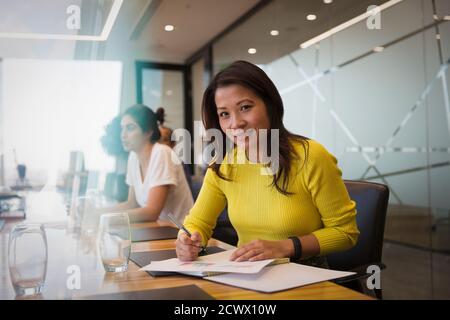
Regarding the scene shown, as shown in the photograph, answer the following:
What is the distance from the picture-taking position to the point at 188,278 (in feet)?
3.15

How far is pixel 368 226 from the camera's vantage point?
1467mm

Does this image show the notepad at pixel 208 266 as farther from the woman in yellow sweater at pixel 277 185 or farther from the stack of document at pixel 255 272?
the woman in yellow sweater at pixel 277 185

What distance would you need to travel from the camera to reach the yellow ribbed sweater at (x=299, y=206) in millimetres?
1283

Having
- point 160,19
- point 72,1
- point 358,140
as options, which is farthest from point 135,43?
point 358,140

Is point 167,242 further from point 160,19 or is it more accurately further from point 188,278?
point 160,19

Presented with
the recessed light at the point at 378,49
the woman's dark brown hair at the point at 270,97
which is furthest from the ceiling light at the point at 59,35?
the woman's dark brown hair at the point at 270,97

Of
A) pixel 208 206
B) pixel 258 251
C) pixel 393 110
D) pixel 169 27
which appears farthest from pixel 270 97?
pixel 169 27

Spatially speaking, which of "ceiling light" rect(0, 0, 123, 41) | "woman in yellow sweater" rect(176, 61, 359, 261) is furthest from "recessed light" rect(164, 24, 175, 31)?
"woman in yellow sweater" rect(176, 61, 359, 261)

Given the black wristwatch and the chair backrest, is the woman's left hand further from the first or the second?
the chair backrest

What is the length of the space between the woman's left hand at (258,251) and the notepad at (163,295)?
196 millimetres

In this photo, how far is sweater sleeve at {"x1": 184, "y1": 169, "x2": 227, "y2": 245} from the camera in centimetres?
145

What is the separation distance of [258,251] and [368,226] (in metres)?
0.57

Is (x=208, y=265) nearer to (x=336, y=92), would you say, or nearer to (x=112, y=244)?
(x=112, y=244)

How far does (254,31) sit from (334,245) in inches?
154
